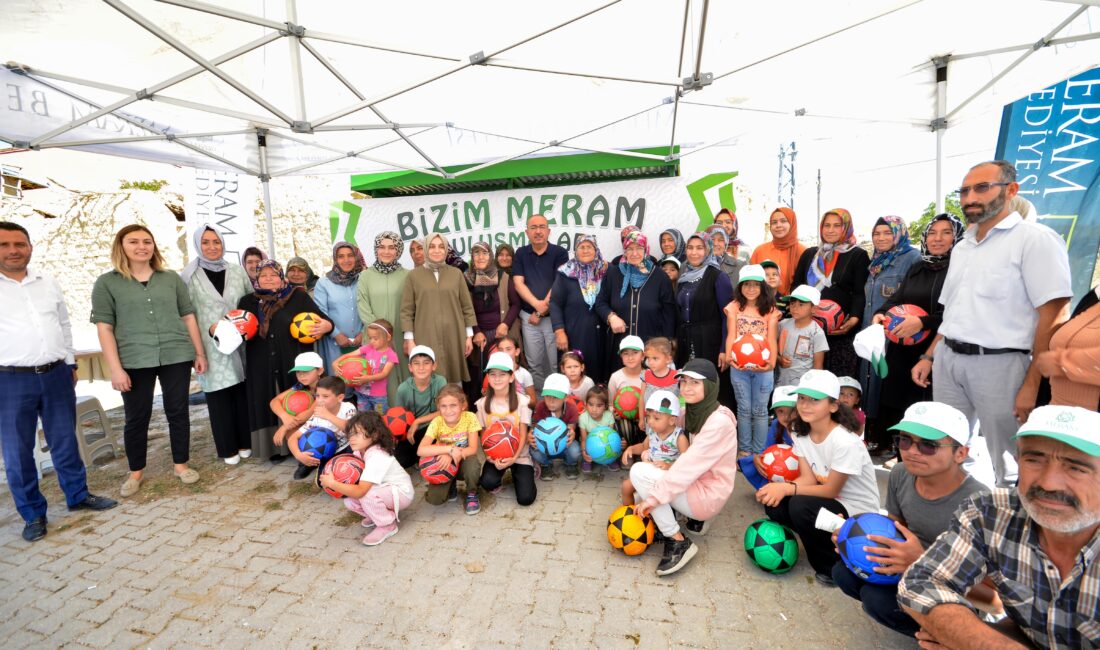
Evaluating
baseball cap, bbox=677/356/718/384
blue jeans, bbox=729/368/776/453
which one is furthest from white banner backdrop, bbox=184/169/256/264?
blue jeans, bbox=729/368/776/453

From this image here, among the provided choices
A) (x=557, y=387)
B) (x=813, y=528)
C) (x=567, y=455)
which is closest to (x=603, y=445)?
(x=567, y=455)

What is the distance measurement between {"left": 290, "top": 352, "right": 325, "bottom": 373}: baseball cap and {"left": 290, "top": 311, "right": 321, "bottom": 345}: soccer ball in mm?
229

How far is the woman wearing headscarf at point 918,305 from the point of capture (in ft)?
12.1

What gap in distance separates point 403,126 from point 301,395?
3.18 m

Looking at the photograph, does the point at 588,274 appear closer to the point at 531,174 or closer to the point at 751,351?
the point at 751,351

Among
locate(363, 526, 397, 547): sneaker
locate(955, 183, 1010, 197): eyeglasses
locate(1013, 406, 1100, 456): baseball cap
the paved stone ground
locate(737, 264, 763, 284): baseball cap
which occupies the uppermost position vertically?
locate(955, 183, 1010, 197): eyeglasses

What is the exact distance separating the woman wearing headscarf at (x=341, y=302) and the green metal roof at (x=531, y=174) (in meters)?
2.24

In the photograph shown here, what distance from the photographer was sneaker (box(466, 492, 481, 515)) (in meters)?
3.69

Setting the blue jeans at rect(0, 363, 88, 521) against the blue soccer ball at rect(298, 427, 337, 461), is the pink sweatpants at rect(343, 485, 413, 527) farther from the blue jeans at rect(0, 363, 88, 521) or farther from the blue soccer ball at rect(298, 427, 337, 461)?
the blue jeans at rect(0, 363, 88, 521)

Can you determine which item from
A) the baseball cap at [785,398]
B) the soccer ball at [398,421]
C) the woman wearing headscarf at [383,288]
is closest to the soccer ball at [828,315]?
the baseball cap at [785,398]

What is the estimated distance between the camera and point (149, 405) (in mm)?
4305

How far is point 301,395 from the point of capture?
4.31 m

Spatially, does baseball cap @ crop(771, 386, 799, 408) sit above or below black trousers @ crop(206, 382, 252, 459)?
above

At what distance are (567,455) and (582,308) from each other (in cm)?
166
